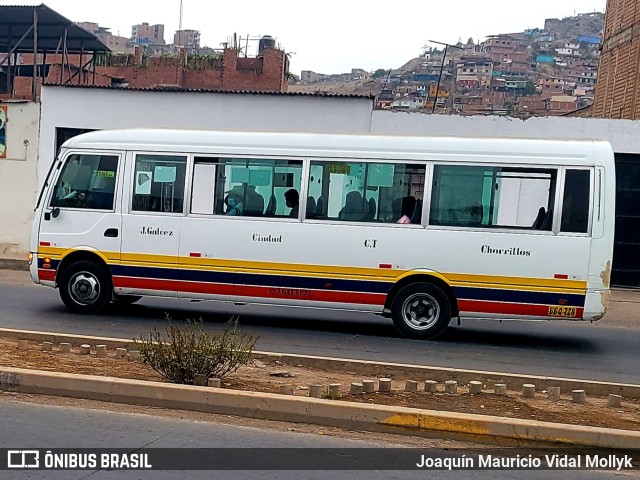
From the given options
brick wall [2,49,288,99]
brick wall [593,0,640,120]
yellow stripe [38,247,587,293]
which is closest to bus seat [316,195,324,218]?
yellow stripe [38,247,587,293]

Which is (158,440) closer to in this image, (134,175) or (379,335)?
(379,335)

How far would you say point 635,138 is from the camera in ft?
62.7

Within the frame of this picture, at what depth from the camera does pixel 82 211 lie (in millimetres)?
12422

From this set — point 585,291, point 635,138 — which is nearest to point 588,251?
point 585,291

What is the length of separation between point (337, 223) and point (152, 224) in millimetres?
2710

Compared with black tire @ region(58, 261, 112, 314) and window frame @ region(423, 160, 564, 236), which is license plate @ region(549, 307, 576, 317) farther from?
black tire @ region(58, 261, 112, 314)

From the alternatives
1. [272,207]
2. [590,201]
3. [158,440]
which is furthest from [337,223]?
[158,440]

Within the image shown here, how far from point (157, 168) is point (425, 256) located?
4099mm

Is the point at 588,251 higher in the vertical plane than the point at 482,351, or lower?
higher

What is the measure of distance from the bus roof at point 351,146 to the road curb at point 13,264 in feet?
26.4

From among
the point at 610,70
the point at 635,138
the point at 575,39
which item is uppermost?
the point at 575,39

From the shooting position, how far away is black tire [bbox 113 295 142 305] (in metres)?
12.6

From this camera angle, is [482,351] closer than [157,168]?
Yes
